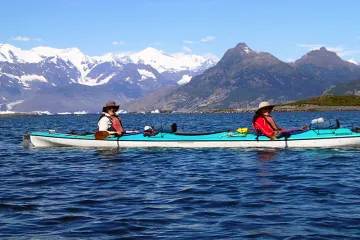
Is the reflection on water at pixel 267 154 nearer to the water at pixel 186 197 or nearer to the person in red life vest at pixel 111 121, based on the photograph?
the water at pixel 186 197

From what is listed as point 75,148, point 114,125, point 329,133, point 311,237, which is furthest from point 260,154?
point 311,237

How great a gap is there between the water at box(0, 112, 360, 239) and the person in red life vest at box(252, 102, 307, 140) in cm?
196

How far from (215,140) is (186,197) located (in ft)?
44.0

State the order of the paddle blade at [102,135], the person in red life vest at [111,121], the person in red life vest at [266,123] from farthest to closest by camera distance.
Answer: the paddle blade at [102,135], the person in red life vest at [111,121], the person in red life vest at [266,123]

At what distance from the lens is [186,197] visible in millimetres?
14359

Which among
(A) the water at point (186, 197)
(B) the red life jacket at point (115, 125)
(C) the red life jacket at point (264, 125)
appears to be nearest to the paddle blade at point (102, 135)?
(B) the red life jacket at point (115, 125)

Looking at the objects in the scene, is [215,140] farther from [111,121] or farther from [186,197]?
[186,197]

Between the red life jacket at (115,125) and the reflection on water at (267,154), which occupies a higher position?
the red life jacket at (115,125)

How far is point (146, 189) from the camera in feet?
52.0

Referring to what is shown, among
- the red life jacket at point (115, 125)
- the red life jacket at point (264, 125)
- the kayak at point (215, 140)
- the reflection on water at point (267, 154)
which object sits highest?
the red life jacket at point (115, 125)

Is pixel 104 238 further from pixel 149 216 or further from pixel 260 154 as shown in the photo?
pixel 260 154

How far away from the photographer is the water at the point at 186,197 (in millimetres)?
10852

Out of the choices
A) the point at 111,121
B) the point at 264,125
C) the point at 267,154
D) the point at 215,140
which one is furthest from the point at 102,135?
the point at 267,154

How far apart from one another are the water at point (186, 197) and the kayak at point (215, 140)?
1.92 m
